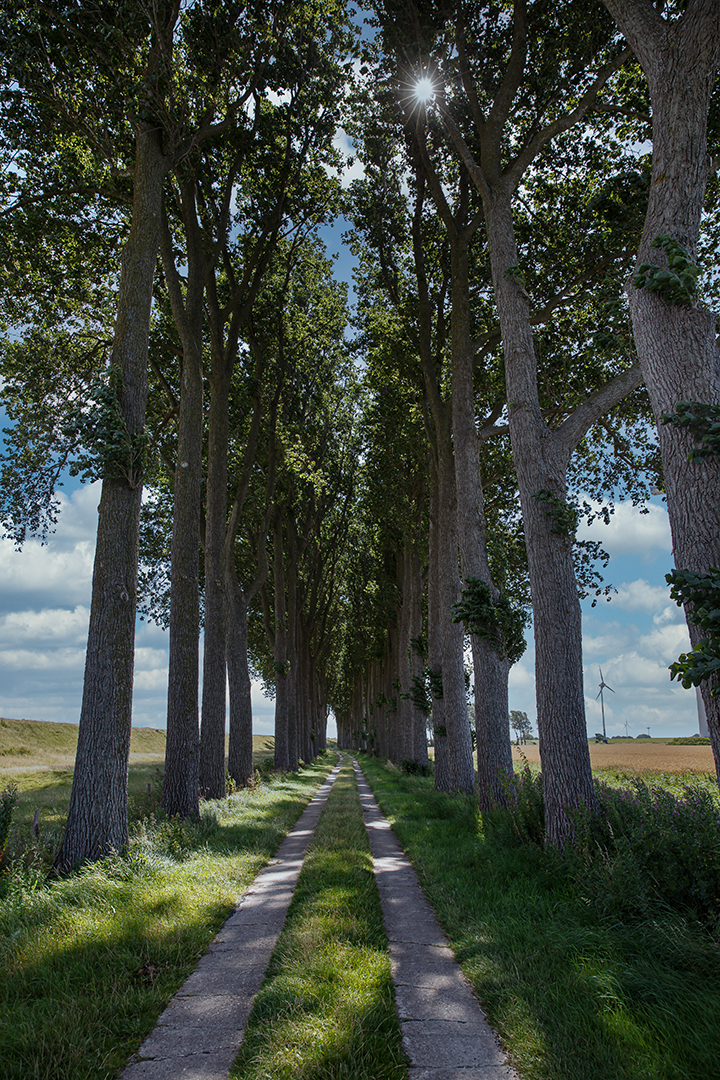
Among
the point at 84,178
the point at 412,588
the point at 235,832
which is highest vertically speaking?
the point at 84,178

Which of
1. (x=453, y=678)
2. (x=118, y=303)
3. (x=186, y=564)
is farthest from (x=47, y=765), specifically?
(x=118, y=303)

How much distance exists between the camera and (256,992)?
3.90 metres

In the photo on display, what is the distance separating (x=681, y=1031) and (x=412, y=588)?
18.8m

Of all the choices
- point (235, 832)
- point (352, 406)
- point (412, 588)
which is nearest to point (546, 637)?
point (235, 832)

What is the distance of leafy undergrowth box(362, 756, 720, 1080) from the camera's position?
302cm

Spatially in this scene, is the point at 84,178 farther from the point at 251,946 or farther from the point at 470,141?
the point at 251,946

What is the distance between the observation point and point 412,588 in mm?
21922

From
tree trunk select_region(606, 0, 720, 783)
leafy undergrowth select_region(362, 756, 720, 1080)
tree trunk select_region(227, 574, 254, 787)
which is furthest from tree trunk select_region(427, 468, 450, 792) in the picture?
tree trunk select_region(606, 0, 720, 783)

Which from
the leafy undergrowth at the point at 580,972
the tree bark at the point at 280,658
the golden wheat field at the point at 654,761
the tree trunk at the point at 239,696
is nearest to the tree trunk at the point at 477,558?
the leafy undergrowth at the point at 580,972

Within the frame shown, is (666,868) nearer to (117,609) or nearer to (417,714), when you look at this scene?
(117,609)

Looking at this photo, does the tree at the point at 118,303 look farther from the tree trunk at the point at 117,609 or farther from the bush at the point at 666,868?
the bush at the point at 666,868

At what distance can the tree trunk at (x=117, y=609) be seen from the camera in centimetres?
691

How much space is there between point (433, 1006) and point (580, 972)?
1.00 meters

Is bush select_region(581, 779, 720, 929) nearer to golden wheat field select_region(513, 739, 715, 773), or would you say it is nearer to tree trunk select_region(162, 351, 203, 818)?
tree trunk select_region(162, 351, 203, 818)
